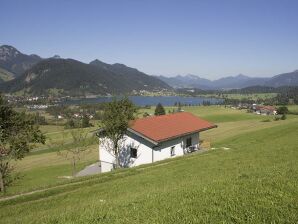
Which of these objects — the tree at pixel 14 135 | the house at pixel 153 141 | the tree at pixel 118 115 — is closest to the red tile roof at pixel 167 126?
the house at pixel 153 141

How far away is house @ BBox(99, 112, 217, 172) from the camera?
39.1 m

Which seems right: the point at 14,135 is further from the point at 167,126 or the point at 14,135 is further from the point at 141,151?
the point at 167,126

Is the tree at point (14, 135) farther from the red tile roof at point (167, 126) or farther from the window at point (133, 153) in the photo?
the window at point (133, 153)

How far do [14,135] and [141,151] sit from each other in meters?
16.2

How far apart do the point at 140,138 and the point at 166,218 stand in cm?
3159

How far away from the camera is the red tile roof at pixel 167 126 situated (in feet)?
128

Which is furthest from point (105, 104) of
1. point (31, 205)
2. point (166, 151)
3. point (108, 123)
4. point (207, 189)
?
point (207, 189)

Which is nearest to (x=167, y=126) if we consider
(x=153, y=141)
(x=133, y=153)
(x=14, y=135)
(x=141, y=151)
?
(x=141, y=151)

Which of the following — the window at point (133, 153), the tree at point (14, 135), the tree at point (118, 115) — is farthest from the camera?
the window at point (133, 153)

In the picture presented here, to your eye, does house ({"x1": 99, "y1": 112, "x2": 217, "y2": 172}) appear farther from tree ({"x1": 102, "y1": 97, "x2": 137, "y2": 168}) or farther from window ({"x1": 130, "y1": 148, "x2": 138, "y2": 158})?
tree ({"x1": 102, "y1": 97, "x2": 137, "y2": 168})

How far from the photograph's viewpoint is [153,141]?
37844 millimetres

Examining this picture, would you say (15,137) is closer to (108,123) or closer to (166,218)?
(108,123)

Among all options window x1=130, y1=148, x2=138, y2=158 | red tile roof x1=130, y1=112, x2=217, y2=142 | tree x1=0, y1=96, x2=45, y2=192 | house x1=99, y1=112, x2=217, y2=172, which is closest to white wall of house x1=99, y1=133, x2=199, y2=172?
house x1=99, y1=112, x2=217, y2=172

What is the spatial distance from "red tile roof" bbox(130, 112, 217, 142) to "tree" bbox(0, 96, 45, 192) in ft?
43.8
